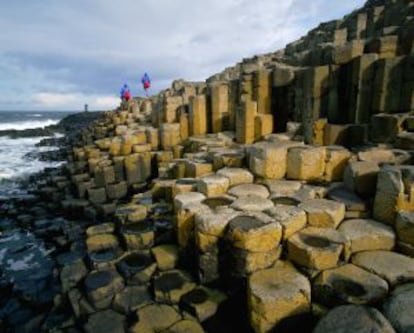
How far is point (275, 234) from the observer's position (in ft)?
10.5

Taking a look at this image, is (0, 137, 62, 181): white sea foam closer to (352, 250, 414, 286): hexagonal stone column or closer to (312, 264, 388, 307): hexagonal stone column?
(312, 264, 388, 307): hexagonal stone column

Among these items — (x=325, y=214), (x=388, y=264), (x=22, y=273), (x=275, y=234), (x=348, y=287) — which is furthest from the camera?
(x=22, y=273)

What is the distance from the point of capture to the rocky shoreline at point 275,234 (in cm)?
281

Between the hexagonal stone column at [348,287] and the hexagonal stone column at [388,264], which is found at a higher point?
the hexagonal stone column at [388,264]

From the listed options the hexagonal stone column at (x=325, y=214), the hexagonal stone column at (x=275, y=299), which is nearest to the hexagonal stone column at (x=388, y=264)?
the hexagonal stone column at (x=325, y=214)

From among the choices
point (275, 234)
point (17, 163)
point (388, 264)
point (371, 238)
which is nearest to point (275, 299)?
point (275, 234)

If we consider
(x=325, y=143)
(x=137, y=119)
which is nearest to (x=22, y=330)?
(x=325, y=143)

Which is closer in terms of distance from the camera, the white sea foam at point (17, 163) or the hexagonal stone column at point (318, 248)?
the hexagonal stone column at point (318, 248)

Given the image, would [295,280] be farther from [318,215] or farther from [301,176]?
[301,176]

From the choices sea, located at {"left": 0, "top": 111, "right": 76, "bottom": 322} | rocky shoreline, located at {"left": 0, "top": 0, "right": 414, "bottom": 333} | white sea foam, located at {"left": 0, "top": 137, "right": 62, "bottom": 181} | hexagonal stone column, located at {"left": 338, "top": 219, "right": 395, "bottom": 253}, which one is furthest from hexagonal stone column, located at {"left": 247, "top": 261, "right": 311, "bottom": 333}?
white sea foam, located at {"left": 0, "top": 137, "right": 62, "bottom": 181}

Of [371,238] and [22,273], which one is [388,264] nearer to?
[371,238]

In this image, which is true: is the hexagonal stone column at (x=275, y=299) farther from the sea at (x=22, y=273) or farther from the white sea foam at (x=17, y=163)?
the white sea foam at (x=17, y=163)

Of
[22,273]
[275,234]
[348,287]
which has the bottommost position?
[22,273]

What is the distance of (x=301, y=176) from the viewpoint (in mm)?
4617
